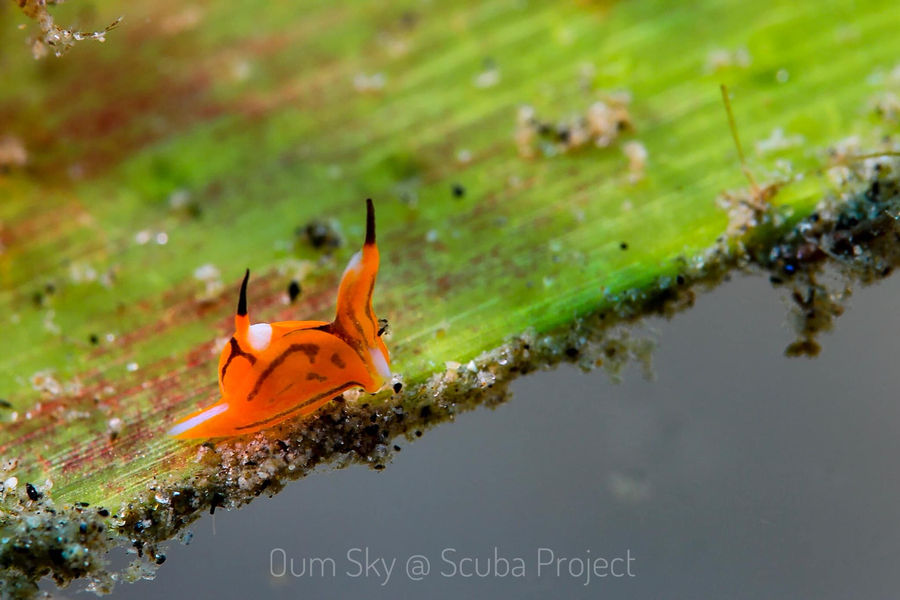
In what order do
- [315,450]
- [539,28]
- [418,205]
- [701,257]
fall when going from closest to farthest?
1. [315,450]
2. [701,257]
3. [418,205]
4. [539,28]

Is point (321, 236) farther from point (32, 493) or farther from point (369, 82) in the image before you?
point (32, 493)

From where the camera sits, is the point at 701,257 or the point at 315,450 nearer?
the point at 315,450

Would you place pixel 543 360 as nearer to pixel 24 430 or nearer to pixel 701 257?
pixel 701 257

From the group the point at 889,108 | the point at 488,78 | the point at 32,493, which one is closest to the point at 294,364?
the point at 32,493

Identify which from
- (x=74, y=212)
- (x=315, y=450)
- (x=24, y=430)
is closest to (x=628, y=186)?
(x=315, y=450)

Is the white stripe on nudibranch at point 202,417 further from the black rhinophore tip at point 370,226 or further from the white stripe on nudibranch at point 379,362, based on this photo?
the black rhinophore tip at point 370,226

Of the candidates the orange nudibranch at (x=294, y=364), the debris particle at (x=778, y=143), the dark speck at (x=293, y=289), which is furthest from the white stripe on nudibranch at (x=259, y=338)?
the debris particle at (x=778, y=143)

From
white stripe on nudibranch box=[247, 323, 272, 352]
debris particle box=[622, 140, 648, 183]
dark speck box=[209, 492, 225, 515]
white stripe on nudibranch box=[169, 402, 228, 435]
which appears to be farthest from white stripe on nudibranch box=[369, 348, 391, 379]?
debris particle box=[622, 140, 648, 183]
